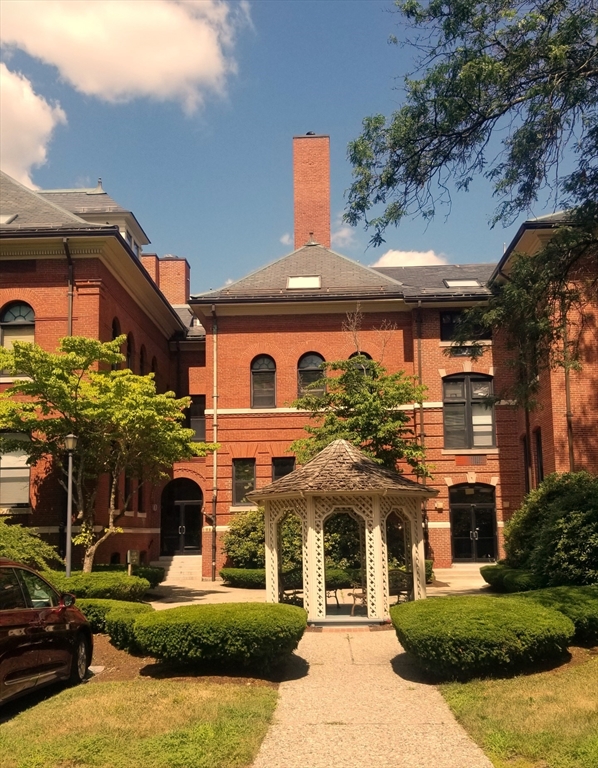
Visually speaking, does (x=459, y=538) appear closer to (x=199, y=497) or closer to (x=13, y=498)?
(x=199, y=497)

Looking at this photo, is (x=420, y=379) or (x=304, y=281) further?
(x=304, y=281)

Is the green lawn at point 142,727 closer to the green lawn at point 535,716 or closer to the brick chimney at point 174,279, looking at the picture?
the green lawn at point 535,716

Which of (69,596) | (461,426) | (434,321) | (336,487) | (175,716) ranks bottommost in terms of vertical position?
(175,716)

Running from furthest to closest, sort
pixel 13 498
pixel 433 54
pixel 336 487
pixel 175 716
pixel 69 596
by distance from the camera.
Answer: pixel 13 498
pixel 336 487
pixel 433 54
pixel 69 596
pixel 175 716

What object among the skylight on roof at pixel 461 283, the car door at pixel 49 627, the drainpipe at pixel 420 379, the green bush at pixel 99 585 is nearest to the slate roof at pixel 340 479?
the green bush at pixel 99 585

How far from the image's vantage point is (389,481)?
14766 millimetres

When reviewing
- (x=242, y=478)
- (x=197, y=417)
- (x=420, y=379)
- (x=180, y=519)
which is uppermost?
(x=420, y=379)

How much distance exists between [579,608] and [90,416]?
11.4 meters

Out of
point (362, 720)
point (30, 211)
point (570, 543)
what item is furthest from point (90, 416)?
point (362, 720)

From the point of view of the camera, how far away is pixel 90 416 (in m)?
17.9

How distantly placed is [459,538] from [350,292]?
30.5 ft

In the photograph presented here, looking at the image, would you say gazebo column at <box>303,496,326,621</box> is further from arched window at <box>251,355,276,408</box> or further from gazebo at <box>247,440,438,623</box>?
arched window at <box>251,355,276,408</box>

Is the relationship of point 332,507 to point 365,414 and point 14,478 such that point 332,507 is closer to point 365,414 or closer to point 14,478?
point 365,414

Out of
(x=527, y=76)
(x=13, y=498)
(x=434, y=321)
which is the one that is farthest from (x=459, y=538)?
(x=527, y=76)
